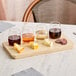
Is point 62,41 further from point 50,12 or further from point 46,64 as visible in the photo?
point 50,12

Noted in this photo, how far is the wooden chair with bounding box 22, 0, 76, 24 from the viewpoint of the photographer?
2.16 meters

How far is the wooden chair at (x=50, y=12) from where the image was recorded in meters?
2.16

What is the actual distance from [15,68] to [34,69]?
0.10 meters

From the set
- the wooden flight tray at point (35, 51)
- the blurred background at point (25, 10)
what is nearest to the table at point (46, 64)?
the wooden flight tray at point (35, 51)

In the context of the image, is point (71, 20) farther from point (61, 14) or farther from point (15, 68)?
point (15, 68)

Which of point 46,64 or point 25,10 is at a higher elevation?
point 25,10

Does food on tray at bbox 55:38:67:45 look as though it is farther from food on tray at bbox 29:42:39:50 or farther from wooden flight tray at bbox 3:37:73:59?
food on tray at bbox 29:42:39:50

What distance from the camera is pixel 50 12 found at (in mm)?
2434

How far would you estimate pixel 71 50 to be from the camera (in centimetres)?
135

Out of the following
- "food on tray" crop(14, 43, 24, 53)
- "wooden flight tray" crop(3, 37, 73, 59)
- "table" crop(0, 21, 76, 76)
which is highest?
"food on tray" crop(14, 43, 24, 53)

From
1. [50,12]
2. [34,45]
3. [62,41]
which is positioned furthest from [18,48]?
[50,12]

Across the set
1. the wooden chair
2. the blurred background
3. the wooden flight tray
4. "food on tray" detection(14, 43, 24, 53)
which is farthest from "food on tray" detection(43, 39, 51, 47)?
the blurred background

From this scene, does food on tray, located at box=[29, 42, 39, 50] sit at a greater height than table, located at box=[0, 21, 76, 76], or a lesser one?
greater

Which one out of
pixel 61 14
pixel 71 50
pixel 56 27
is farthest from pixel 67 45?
pixel 61 14
